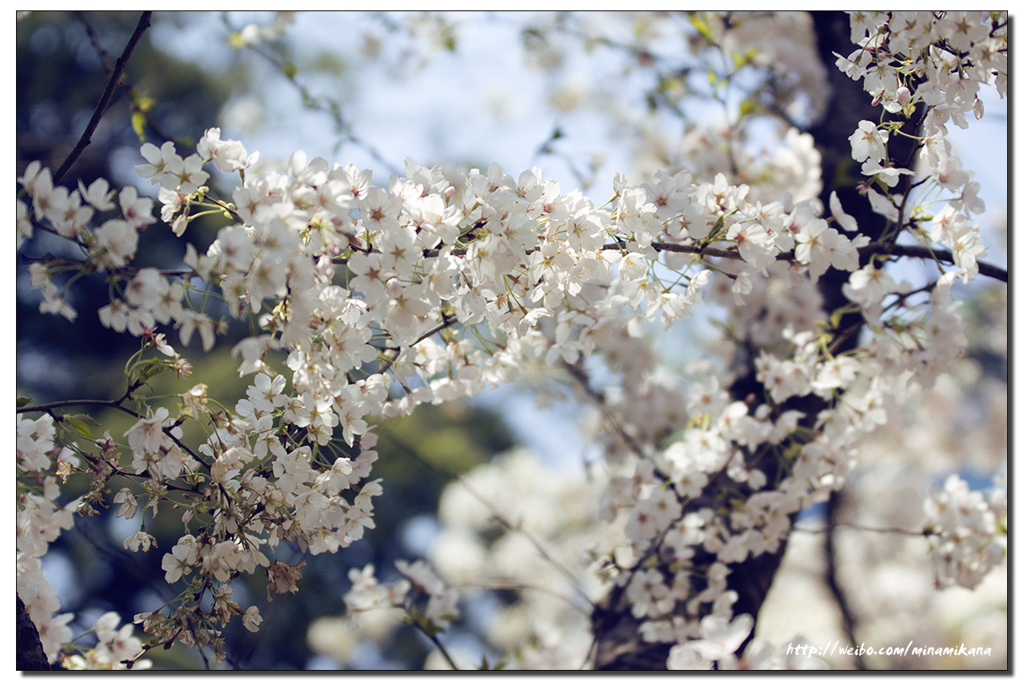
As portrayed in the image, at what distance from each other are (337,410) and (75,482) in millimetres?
3265

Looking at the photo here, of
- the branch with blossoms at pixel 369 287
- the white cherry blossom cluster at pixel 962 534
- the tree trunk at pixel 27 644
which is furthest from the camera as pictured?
the white cherry blossom cluster at pixel 962 534

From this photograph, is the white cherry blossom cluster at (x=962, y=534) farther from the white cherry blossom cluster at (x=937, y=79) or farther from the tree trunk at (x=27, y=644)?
the tree trunk at (x=27, y=644)

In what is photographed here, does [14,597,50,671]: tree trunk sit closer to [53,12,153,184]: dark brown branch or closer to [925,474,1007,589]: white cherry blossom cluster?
[53,12,153,184]: dark brown branch

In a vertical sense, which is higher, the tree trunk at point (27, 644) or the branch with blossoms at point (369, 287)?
the branch with blossoms at point (369, 287)

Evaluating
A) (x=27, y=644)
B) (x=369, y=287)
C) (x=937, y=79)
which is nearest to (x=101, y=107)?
(x=369, y=287)

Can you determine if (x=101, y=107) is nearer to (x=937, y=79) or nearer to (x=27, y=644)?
(x=27, y=644)

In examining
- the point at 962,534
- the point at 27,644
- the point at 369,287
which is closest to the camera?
the point at 369,287

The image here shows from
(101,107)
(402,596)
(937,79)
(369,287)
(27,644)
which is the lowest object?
(27,644)

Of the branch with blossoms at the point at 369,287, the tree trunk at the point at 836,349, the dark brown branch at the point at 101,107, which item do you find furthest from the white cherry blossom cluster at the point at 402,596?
the dark brown branch at the point at 101,107

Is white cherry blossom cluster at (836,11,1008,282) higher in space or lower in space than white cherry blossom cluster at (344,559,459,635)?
higher

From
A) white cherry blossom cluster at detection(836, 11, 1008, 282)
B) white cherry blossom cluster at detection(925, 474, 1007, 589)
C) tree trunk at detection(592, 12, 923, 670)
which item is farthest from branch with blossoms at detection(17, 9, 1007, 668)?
white cherry blossom cluster at detection(925, 474, 1007, 589)

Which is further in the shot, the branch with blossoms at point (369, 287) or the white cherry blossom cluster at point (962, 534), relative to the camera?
the white cherry blossom cluster at point (962, 534)

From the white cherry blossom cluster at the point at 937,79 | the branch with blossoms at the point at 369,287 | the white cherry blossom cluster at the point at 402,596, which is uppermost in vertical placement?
the white cherry blossom cluster at the point at 937,79

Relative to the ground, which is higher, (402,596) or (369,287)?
(369,287)
